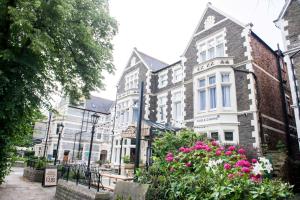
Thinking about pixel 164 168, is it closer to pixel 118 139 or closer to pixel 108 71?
pixel 108 71

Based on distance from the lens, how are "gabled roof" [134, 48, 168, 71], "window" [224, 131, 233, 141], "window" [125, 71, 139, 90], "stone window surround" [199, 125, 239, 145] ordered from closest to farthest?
"stone window surround" [199, 125, 239, 145]
"window" [224, 131, 233, 141]
"gabled roof" [134, 48, 168, 71]
"window" [125, 71, 139, 90]

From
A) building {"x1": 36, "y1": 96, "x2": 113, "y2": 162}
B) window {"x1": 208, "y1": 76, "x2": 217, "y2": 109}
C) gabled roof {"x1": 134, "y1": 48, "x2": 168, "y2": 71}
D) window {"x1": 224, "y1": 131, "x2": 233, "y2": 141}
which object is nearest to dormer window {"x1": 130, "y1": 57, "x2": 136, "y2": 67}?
gabled roof {"x1": 134, "y1": 48, "x2": 168, "y2": 71}

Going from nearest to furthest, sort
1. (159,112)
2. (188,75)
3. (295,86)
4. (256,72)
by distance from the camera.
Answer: (295,86), (256,72), (188,75), (159,112)

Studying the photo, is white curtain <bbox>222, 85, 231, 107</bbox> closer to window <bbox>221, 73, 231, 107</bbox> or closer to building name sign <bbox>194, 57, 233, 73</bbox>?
window <bbox>221, 73, 231, 107</bbox>

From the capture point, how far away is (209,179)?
4449mm

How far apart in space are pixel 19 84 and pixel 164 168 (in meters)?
7.02

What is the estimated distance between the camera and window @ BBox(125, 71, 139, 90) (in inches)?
1015

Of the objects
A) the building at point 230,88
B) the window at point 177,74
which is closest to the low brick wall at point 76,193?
the building at point 230,88

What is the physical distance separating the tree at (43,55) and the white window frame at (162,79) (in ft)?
32.2

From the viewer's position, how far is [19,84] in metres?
9.07

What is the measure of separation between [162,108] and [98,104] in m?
27.5

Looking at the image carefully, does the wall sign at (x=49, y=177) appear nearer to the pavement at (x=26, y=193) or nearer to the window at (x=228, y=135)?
the pavement at (x=26, y=193)

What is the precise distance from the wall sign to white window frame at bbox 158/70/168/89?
1301 centimetres

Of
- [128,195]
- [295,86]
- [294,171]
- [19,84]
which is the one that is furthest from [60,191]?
Result: [295,86]
